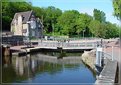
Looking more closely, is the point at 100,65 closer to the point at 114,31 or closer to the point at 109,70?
the point at 109,70

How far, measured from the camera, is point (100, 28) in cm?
5328

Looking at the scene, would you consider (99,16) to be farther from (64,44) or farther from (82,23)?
(64,44)

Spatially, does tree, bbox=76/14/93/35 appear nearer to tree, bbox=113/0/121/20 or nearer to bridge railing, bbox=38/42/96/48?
bridge railing, bbox=38/42/96/48

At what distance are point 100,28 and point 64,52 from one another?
2241 centimetres

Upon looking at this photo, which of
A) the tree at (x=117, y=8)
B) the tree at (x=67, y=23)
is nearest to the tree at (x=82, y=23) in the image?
the tree at (x=67, y=23)

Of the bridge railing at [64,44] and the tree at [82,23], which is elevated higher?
the tree at [82,23]

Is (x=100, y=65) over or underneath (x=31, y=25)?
underneath

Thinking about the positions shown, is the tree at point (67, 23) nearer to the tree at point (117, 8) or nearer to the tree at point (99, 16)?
the tree at point (99, 16)

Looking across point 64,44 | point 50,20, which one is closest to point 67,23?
point 50,20

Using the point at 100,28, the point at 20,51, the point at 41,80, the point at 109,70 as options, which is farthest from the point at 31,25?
the point at 109,70

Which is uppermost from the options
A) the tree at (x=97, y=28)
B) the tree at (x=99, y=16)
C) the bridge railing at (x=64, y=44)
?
the tree at (x=99, y=16)

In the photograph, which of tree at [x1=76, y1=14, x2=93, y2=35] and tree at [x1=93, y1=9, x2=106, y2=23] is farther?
tree at [x1=93, y1=9, x2=106, y2=23]

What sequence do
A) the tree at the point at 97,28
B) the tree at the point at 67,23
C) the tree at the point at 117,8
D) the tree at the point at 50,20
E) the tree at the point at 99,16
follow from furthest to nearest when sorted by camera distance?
the tree at the point at 99,16
the tree at the point at 97,28
the tree at the point at 67,23
the tree at the point at 50,20
the tree at the point at 117,8

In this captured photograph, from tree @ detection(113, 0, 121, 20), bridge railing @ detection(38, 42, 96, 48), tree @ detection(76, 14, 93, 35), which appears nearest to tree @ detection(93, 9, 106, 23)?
tree @ detection(76, 14, 93, 35)
